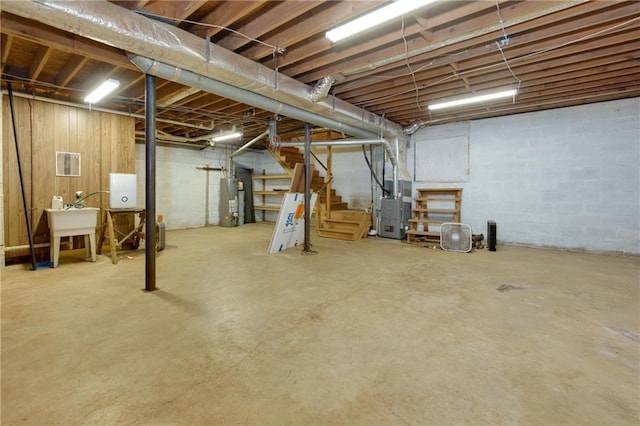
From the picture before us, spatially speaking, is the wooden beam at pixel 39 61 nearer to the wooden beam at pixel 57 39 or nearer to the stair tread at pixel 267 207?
the wooden beam at pixel 57 39

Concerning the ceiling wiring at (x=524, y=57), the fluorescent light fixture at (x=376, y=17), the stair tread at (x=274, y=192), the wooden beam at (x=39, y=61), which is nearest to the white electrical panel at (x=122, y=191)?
the wooden beam at (x=39, y=61)

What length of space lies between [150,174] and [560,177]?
6.48 metres

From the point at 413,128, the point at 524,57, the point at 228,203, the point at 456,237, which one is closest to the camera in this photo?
the point at 524,57

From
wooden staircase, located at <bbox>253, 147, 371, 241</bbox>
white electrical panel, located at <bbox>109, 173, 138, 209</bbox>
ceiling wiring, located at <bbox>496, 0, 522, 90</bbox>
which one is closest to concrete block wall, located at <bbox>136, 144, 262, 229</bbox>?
wooden staircase, located at <bbox>253, 147, 371, 241</bbox>

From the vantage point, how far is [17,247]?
4.02 metres

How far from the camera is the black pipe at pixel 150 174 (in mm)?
2992

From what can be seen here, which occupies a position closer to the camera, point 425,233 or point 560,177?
point 560,177

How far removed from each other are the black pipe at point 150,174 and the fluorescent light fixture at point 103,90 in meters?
1.15

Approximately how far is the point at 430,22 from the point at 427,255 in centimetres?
340

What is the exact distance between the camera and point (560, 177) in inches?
207

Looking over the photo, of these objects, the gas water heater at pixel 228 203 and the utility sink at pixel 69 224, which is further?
the gas water heater at pixel 228 203

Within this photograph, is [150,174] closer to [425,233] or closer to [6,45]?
[6,45]

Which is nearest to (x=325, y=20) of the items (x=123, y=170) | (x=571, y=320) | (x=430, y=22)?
(x=430, y=22)

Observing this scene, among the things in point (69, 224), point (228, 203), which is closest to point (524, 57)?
point (69, 224)
